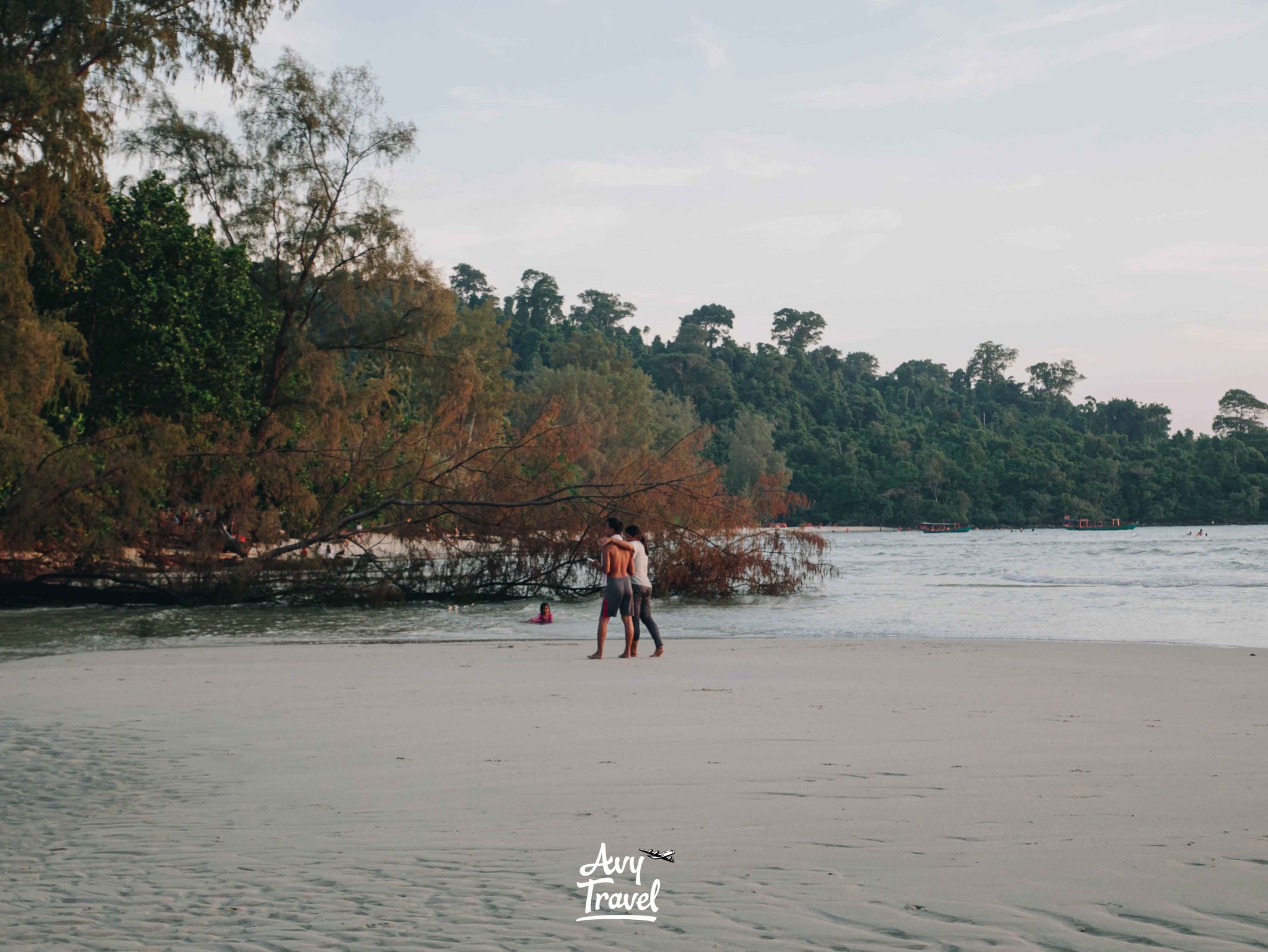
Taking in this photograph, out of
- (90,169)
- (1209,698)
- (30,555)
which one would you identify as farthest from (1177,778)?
(30,555)

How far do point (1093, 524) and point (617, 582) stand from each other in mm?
125814

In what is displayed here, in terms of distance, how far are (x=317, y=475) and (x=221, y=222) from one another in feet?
35.4

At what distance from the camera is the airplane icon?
495cm

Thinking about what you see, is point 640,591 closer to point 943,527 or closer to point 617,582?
point 617,582

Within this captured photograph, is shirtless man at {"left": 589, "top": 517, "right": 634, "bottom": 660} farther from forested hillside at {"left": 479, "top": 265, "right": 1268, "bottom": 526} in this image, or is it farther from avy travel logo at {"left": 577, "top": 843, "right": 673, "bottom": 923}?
forested hillside at {"left": 479, "top": 265, "right": 1268, "bottom": 526}

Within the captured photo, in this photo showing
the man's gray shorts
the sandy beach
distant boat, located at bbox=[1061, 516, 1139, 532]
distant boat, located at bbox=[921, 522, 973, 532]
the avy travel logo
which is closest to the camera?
the sandy beach

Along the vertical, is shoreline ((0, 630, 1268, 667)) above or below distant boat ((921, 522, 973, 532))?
below

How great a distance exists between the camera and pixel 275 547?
2741 centimetres

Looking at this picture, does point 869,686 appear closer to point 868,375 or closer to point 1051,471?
point 1051,471

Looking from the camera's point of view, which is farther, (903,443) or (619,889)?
(903,443)

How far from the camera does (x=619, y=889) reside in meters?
4.57

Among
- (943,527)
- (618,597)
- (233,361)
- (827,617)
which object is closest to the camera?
(618,597)

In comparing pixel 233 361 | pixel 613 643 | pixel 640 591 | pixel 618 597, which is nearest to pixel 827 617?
pixel 613 643

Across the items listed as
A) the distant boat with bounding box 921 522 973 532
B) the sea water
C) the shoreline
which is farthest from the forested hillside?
the shoreline
